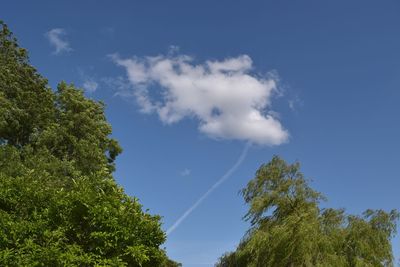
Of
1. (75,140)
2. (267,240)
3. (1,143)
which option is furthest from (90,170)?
(267,240)

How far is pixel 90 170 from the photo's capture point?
102 feet

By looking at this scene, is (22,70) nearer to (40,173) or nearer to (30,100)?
(30,100)

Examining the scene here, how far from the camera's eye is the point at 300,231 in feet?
73.3

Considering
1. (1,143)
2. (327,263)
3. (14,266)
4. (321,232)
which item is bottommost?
(14,266)

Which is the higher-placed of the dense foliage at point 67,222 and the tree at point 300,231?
the tree at point 300,231

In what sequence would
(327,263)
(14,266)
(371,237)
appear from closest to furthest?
(14,266) < (327,263) < (371,237)

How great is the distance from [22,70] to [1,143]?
14.7 ft

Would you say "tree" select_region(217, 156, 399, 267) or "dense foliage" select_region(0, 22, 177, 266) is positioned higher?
"tree" select_region(217, 156, 399, 267)

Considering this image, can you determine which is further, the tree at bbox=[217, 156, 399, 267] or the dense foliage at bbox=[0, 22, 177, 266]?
the tree at bbox=[217, 156, 399, 267]

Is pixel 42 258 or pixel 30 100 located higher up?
pixel 30 100

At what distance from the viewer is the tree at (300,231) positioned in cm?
2220

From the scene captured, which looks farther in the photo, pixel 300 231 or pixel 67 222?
pixel 300 231

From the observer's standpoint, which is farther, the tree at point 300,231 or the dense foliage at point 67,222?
the tree at point 300,231

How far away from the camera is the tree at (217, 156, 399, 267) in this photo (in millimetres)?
22203
